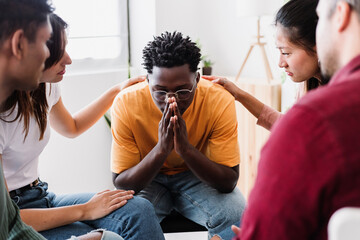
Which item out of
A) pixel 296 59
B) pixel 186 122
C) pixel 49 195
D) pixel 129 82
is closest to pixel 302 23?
pixel 296 59

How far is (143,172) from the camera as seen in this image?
162 cm

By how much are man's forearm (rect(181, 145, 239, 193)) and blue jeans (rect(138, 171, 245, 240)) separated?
0.05 m

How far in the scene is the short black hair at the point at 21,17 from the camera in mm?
941

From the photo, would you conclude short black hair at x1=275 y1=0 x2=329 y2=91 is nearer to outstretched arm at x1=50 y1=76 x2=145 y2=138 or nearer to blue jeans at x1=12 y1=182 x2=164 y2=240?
outstretched arm at x1=50 y1=76 x2=145 y2=138

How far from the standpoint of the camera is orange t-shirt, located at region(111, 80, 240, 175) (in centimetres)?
171

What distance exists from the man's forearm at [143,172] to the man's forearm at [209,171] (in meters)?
0.09

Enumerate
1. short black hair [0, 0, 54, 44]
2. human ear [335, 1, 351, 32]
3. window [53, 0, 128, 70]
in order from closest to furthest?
human ear [335, 1, 351, 32], short black hair [0, 0, 54, 44], window [53, 0, 128, 70]

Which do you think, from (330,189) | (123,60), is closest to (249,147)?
(123,60)

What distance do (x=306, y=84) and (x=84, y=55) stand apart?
166 cm

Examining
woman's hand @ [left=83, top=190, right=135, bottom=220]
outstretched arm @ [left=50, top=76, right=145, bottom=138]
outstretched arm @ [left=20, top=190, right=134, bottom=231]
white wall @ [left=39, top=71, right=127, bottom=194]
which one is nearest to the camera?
outstretched arm @ [left=20, top=190, right=134, bottom=231]

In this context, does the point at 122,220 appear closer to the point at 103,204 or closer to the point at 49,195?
the point at 103,204

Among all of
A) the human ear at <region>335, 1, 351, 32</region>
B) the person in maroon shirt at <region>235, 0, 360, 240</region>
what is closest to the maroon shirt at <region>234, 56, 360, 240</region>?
the person in maroon shirt at <region>235, 0, 360, 240</region>

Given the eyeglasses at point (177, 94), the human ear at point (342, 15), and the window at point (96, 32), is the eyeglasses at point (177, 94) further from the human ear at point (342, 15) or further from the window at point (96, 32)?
the window at point (96, 32)

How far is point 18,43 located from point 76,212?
2.27 feet
